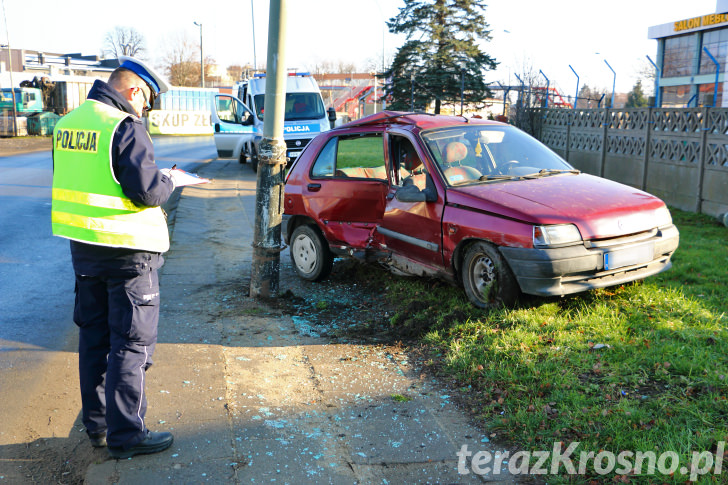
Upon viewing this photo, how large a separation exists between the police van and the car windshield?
1325 cm

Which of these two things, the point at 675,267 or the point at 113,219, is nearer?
the point at 113,219

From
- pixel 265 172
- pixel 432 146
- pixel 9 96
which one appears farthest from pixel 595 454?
pixel 9 96

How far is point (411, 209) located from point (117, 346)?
10.3 feet

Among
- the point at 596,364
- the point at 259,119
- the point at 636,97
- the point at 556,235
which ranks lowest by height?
the point at 596,364

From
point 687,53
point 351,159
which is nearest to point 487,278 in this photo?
point 351,159

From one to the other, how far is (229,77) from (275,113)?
4243 inches

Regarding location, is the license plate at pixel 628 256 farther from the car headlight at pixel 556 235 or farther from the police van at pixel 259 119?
the police van at pixel 259 119

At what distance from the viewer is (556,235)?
4699 mm

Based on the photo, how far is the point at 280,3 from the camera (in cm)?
590

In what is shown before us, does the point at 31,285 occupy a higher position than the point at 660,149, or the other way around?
the point at 660,149

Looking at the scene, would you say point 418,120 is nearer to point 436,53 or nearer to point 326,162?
point 326,162

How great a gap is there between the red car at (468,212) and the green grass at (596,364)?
300mm

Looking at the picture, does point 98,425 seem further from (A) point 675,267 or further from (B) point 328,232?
(A) point 675,267

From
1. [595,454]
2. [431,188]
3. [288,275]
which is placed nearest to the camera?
[595,454]
